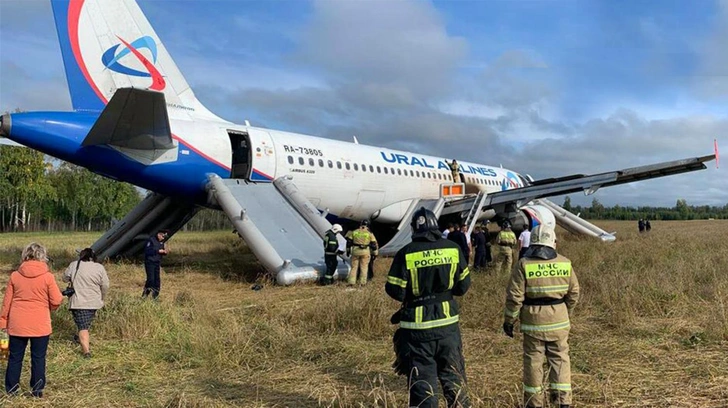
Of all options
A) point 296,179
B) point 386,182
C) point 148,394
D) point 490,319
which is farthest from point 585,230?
point 148,394

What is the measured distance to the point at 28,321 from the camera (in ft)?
15.5

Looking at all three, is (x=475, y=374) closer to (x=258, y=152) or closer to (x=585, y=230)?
(x=258, y=152)

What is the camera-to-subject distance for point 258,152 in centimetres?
1383

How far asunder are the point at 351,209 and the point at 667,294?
33.4 ft

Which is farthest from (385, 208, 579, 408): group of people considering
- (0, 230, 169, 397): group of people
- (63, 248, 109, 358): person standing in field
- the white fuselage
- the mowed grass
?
the white fuselage

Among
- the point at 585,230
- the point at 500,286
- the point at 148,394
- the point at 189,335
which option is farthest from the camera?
the point at 585,230

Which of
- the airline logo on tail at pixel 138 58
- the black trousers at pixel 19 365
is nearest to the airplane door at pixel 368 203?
Result: the airline logo on tail at pixel 138 58

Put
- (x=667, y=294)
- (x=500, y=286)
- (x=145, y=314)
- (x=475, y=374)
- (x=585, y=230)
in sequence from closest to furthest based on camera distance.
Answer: (x=475, y=374), (x=145, y=314), (x=667, y=294), (x=500, y=286), (x=585, y=230)

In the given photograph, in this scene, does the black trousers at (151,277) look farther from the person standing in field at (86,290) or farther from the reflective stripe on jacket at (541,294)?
the reflective stripe on jacket at (541,294)

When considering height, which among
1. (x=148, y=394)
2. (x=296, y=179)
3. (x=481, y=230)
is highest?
(x=296, y=179)

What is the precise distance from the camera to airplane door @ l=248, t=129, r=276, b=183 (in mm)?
13727

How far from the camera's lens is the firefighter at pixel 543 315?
4.13 m

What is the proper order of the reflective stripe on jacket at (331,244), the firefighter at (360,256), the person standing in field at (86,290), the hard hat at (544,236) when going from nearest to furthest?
the hard hat at (544,236) < the person standing in field at (86,290) < the reflective stripe on jacket at (331,244) < the firefighter at (360,256)

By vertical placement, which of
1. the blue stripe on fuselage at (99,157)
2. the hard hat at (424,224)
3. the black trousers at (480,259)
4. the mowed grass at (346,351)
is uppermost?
the blue stripe on fuselage at (99,157)
